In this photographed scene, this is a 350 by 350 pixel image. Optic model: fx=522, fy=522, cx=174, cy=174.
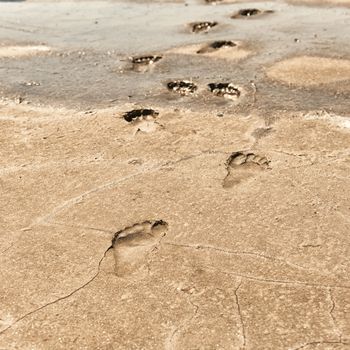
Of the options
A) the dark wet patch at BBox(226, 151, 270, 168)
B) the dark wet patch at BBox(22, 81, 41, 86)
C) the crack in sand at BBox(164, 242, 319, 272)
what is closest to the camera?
the crack in sand at BBox(164, 242, 319, 272)

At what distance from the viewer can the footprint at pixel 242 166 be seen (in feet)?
15.3

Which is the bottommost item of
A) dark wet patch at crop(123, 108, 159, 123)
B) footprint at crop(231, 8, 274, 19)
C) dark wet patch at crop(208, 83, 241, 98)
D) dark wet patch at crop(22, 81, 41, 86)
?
footprint at crop(231, 8, 274, 19)

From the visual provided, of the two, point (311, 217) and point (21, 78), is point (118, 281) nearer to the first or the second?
point (311, 217)

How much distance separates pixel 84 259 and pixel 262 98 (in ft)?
10.8

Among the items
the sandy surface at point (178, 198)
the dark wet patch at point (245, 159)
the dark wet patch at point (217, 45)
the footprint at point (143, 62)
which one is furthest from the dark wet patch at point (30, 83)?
the dark wet patch at point (245, 159)

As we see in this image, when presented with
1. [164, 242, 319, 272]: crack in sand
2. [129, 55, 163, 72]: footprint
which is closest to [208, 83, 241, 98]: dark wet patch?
[129, 55, 163, 72]: footprint

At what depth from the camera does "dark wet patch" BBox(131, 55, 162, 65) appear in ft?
25.3

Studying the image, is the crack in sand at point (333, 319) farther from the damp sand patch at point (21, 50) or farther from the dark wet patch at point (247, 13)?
the dark wet patch at point (247, 13)

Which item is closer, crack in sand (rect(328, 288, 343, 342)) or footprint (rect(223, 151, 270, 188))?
crack in sand (rect(328, 288, 343, 342))

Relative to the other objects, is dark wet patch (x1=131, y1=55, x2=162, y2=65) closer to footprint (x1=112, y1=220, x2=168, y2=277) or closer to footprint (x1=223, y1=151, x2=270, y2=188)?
footprint (x1=223, y1=151, x2=270, y2=188)

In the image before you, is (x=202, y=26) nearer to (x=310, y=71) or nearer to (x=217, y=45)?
(x=217, y=45)

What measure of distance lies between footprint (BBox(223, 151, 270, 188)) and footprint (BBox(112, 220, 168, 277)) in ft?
2.75

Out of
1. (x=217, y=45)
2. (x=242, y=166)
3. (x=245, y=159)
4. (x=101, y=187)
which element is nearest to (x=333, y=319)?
(x=242, y=166)

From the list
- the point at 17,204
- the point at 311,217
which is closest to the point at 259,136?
the point at 311,217
